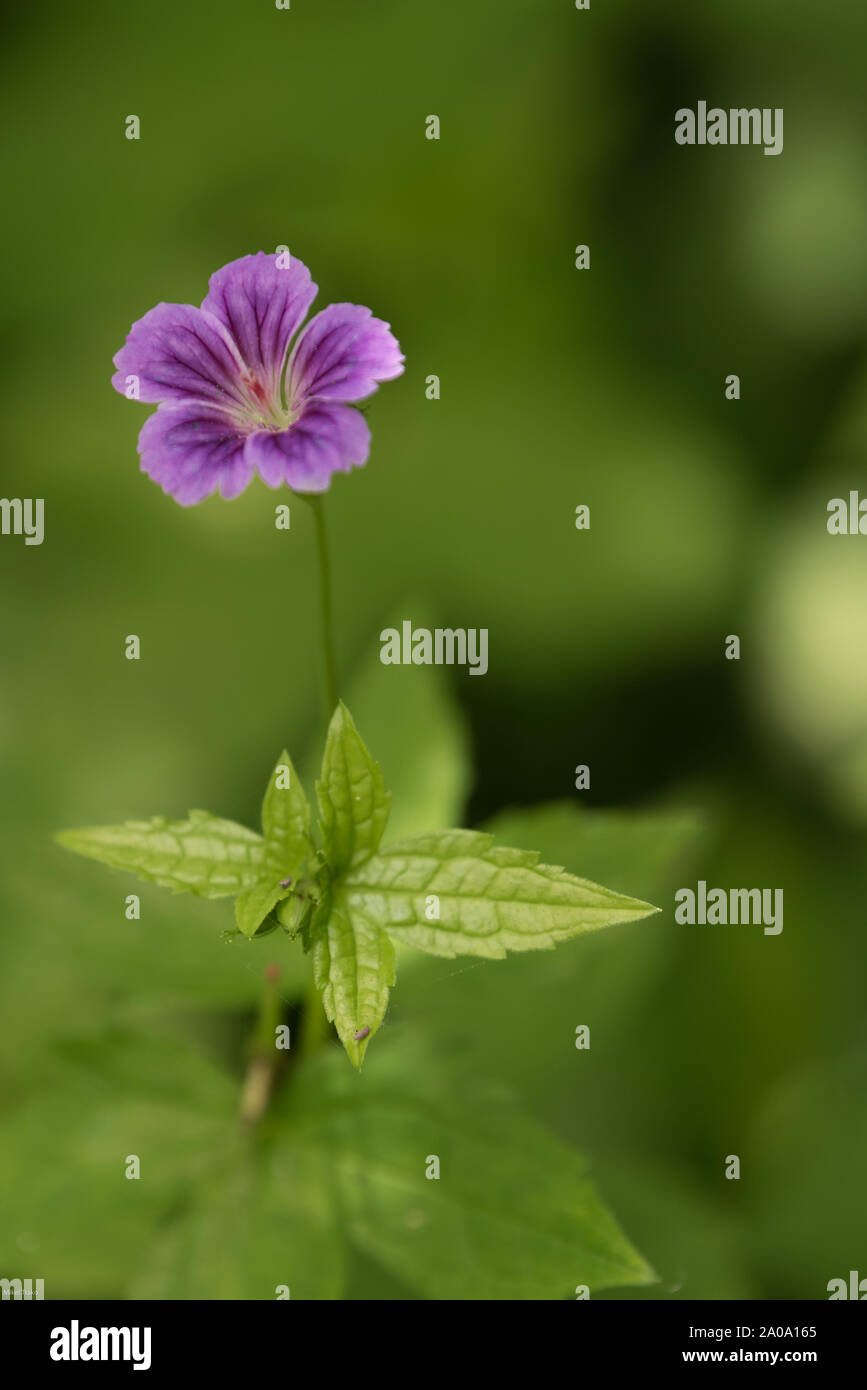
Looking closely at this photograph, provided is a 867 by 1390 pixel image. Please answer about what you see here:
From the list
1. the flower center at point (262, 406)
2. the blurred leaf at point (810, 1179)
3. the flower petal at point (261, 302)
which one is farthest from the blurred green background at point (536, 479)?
the flower petal at point (261, 302)

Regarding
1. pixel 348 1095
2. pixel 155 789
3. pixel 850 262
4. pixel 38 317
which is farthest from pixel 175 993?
pixel 850 262

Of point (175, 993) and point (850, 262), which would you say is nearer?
point (175, 993)

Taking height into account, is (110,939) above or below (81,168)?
below

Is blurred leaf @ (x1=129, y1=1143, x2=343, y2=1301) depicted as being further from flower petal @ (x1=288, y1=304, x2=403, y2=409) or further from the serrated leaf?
flower petal @ (x1=288, y1=304, x2=403, y2=409)

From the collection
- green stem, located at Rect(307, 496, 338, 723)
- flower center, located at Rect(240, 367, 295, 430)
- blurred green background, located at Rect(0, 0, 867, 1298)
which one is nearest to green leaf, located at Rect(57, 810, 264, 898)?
green stem, located at Rect(307, 496, 338, 723)

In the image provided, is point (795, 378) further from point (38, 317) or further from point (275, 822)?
point (275, 822)
